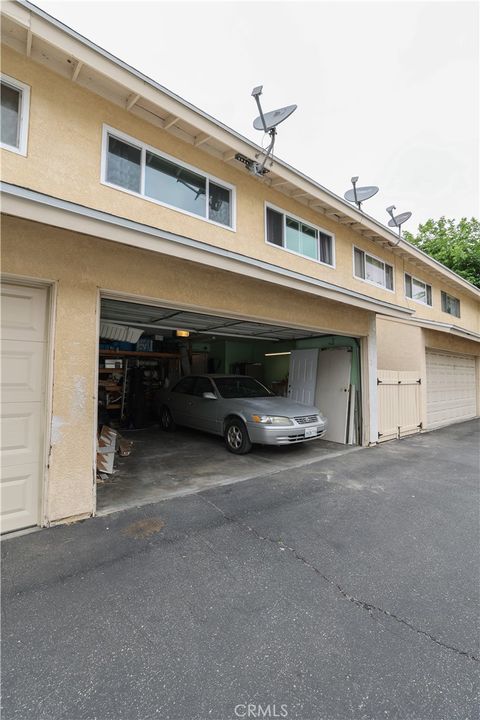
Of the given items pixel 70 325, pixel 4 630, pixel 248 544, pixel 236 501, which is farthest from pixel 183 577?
pixel 70 325

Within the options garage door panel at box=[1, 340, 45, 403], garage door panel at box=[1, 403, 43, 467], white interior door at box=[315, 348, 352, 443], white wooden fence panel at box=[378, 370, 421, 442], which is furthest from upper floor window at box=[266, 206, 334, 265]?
garage door panel at box=[1, 403, 43, 467]

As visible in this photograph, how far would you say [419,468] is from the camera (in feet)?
19.8

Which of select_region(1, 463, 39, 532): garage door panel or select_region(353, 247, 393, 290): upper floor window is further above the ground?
select_region(353, 247, 393, 290): upper floor window

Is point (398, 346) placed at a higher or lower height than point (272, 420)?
higher

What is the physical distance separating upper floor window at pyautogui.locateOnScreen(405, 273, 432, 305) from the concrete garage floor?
6416 mm

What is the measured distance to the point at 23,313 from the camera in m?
3.50

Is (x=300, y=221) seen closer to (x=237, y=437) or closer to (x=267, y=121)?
(x=267, y=121)

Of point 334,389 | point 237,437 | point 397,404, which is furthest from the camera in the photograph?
point 397,404

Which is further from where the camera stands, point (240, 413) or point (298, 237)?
point (298, 237)

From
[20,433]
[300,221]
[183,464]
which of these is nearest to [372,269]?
[300,221]

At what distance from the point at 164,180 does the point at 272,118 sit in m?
2.27

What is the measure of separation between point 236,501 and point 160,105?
562cm

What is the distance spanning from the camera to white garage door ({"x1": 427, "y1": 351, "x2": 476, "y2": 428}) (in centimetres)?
1106

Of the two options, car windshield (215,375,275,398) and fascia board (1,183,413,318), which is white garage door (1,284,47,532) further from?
car windshield (215,375,275,398)
